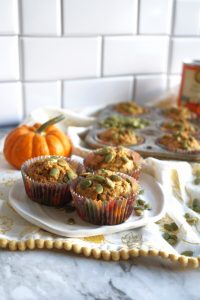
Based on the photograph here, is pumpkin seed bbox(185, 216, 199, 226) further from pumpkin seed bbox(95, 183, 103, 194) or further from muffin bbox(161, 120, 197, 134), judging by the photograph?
muffin bbox(161, 120, 197, 134)

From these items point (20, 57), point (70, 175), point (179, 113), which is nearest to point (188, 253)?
point (70, 175)

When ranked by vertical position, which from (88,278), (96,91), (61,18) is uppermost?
(61,18)

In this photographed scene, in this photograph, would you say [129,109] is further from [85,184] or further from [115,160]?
[85,184]

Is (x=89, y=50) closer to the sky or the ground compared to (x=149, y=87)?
closer to the sky

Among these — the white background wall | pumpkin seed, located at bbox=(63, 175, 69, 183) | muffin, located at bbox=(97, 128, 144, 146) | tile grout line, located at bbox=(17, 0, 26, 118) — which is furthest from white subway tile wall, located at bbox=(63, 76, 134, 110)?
pumpkin seed, located at bbox=(63, 175, 69, 183)

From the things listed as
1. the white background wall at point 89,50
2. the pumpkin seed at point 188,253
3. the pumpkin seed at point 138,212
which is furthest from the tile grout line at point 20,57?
the pumpkin seed at point 188,253

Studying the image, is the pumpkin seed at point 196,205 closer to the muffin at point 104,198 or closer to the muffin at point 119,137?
the muffin at point 104,198

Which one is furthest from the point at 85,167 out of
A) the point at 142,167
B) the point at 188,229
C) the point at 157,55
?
the point at 157,55
